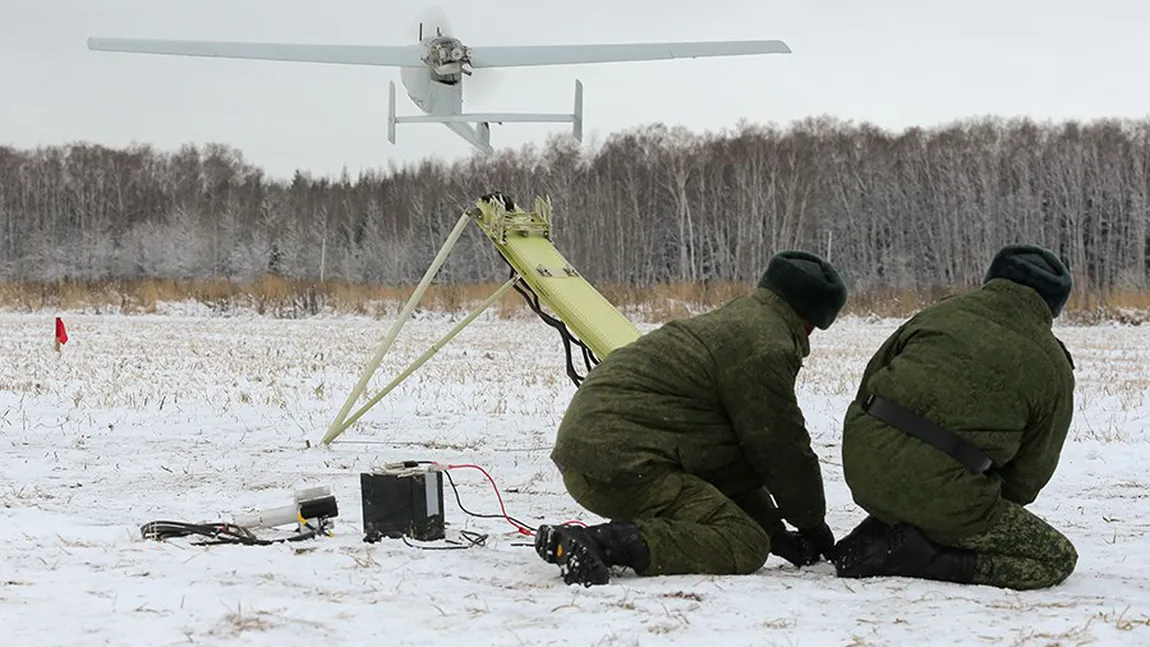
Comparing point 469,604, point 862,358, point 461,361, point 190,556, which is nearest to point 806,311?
point 469,604

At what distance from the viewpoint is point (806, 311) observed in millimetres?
4711

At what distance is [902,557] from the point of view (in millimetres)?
4383

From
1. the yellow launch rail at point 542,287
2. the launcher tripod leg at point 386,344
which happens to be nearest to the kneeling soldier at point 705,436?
the yellow launch rail at point 542,287

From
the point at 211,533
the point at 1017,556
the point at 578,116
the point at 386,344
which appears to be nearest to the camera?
the point at 1017,556

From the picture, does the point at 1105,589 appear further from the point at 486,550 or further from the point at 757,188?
the point at 757,188

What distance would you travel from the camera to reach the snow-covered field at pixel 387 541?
348 cm

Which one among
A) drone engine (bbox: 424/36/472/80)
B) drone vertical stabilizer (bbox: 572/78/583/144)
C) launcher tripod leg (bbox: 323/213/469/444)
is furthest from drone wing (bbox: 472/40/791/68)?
launcher tripod leg (bbox: 323/213/469/444)

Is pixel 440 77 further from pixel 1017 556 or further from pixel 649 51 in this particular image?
pixel 1017 556

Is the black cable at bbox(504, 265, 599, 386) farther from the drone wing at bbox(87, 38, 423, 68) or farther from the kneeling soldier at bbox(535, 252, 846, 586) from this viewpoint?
the drone wing at bbox(87, 38, 423, 68)

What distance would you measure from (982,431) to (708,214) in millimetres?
60131

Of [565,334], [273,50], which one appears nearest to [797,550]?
[565,334]

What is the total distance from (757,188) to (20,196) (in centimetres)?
5520

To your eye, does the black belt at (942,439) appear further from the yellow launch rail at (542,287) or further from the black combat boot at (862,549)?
the yellow launch rail at (542,287)

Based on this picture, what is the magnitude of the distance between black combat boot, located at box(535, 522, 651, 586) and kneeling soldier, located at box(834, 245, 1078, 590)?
0.92 metres
